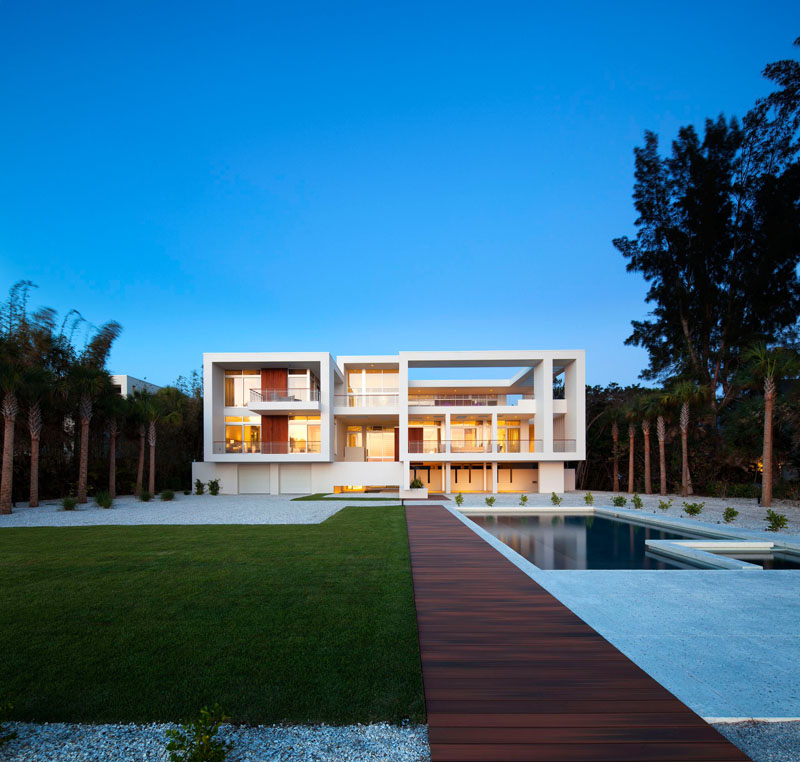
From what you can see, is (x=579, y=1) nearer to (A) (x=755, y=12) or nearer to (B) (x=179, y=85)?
(A) (x=755, y=12)

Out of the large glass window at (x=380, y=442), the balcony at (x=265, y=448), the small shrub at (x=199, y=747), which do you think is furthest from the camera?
the large glass window at (x=380, y=442)

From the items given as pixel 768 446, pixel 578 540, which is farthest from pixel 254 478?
pixel 768 446

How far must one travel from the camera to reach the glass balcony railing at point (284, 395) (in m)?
25.0

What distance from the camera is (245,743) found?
2.73 metres

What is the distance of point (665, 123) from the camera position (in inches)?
1104

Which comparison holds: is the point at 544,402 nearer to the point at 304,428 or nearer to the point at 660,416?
the point at 660,416

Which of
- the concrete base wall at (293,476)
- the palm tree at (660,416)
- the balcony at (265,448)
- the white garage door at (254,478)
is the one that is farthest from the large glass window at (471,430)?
the white garage door at (254,478)

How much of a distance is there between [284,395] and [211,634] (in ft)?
71.4

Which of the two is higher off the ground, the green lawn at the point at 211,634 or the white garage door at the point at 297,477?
the green lawn at the point at 211,634

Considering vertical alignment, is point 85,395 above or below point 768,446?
above

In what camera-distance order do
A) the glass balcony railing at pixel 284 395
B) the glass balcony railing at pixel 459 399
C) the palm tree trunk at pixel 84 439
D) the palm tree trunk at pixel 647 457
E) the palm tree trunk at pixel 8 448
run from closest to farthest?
1. the palm tree trunk at pixel 8 448
2. the palm tree trunk at pixel 84 439
3. the palm tree trunk at pixel 647 457
4. the glass balcony railing at pixel 284 395
5. the glass balcony railing at pixel 459 399

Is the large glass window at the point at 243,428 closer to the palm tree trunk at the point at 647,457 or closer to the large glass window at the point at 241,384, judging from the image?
the large glass window at the point at 241,384

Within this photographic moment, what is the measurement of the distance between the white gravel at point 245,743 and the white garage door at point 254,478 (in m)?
23.9

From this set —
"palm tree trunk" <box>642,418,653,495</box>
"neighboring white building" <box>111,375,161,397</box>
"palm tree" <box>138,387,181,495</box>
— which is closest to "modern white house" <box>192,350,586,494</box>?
"palm tree" <box>138,387,181,495</box>
